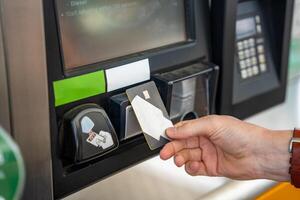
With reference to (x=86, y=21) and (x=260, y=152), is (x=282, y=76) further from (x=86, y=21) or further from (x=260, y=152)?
(x=86, y=21)

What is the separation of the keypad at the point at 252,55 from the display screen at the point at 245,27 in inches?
0.5

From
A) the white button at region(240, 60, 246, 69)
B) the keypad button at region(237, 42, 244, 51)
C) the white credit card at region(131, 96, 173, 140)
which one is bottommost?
the white credit card at region(131, 96, 173, 140)

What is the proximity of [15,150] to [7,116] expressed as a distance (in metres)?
0.19

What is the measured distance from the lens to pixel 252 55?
1.21 metres

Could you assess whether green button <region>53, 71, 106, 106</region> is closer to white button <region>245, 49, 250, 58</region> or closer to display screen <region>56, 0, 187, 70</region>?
display screen <region>56, 0, 187, 70</region>

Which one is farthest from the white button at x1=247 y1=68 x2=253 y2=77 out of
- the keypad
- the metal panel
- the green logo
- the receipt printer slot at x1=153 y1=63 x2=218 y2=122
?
the green logo

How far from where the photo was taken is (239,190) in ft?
3.15

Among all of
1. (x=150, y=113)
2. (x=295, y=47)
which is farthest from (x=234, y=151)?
(x=295, y=47)

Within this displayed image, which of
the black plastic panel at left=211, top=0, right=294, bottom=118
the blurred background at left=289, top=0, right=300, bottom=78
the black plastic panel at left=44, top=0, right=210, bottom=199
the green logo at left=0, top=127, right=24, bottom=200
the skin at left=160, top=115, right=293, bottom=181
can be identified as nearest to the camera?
the green logo at left=0, top=127, right=24, bottom=200

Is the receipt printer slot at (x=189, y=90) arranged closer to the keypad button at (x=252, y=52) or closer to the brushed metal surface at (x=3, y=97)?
the keypad button at (x=252, y=52)

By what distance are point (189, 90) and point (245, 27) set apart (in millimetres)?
265

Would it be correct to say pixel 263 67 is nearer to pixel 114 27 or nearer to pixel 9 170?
pixel 114 27

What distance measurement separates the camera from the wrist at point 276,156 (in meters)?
0.96

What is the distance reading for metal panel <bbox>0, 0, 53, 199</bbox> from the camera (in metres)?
0.67
